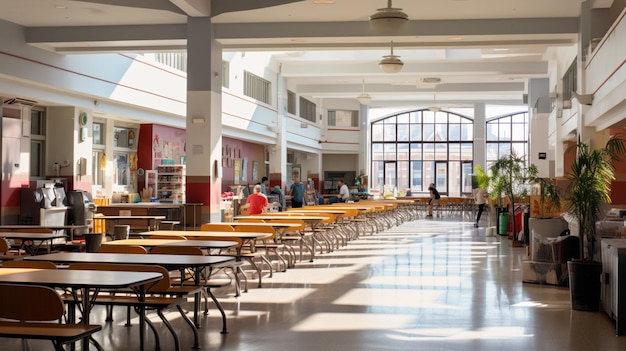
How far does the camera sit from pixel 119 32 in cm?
1497

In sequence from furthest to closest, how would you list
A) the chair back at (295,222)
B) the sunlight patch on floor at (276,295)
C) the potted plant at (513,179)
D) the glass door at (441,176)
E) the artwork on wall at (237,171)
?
the glass door at (441,176) < the artwork on wall at (237,171) < the potted plant at (513,179) < the chair back at (295,222) < the sunlight patch on floor at (276,295)

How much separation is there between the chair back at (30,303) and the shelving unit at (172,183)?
47.2 ft

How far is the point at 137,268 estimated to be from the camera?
216 inches

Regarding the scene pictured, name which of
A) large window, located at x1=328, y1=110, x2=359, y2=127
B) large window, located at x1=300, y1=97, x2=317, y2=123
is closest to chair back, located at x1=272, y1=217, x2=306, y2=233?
large window, located at x1=300, y1=97, x2=317, y2=123

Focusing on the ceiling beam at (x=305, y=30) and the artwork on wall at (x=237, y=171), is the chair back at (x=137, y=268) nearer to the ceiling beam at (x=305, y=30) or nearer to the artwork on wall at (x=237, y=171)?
the ceiling beam at (x=305, y=30)

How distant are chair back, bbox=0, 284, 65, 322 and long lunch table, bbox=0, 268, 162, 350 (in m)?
0.38

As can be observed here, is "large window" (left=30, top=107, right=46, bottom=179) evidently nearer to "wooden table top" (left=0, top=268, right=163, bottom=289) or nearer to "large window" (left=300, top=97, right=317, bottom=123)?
"wooden table top" (left=0, top=268, right=163, bottom=289)

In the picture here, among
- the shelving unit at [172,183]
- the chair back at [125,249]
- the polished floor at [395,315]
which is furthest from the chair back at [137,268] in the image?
the shelving unit at [172,183]

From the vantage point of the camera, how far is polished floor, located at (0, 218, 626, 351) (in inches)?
245

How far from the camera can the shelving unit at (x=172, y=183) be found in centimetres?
1869

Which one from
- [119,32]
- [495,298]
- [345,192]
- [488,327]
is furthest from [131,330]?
[345,192]

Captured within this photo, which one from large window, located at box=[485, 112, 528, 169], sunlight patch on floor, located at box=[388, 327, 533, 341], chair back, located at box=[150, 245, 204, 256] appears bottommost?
sunlight patch on floor, located at box=[388, 327, 533, 341]

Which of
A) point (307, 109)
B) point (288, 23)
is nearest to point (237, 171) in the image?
point (307, 109)

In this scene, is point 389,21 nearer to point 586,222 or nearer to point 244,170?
point 586,222
